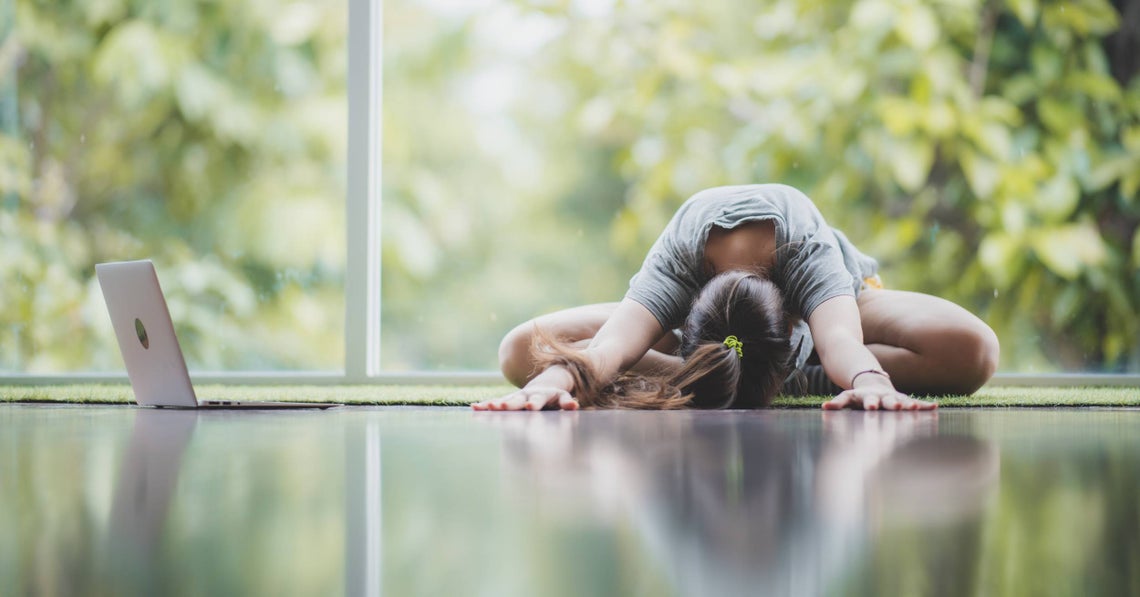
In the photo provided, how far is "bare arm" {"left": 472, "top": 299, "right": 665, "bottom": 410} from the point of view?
1.60 m

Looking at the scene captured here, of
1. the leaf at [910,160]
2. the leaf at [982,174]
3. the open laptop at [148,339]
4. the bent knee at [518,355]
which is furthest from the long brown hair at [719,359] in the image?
the leaf at [982,174]

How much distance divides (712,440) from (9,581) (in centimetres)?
74

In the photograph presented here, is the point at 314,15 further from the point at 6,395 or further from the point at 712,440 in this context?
the point at 712,440

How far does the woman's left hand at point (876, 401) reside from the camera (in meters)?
1.54

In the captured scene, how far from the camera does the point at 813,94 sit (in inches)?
139

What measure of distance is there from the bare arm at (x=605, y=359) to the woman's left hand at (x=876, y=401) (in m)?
0.38

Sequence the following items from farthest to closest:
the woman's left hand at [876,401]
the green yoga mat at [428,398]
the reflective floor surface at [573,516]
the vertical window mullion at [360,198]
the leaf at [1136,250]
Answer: the leaf at [1136,250] → the vertical window mullion at [360,198] → the green yoga mat at [428,398] → the woman's left hand at [876,401] → the reflective floor surface at [573,516]

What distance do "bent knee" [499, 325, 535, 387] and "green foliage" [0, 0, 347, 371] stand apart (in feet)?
4.69

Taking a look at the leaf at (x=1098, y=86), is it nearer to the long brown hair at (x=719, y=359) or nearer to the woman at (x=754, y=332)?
the woman at (x=754, y=332)

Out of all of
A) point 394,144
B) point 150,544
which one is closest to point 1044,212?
point 394,144

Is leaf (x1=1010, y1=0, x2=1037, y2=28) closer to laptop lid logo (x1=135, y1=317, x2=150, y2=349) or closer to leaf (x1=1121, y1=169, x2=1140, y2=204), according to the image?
leaf (x1=1121, y1=169, x2=1140, y2=204)

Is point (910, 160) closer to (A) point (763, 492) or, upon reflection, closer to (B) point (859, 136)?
(B) point (859, 136)

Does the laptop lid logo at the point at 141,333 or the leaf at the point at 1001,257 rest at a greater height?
the leaf at the point at 1001,257

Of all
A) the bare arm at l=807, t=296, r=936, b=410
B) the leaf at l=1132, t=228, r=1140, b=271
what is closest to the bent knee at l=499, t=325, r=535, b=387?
the bare arm at l=807, t=296, r=936, b=410
